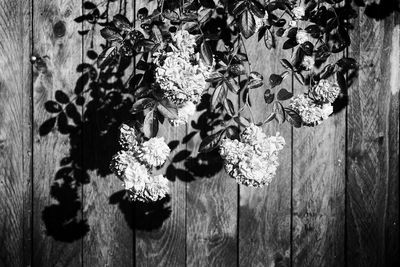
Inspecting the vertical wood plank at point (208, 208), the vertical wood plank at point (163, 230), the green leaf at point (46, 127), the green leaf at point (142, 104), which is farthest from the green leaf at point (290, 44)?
the green leaf at point (46, 127)

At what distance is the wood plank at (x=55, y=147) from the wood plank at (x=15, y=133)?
0.03 metres

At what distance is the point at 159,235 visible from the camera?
5.15 feet

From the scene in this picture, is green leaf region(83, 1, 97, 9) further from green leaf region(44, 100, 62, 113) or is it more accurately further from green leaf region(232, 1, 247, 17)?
green leaf region(232, 1, 247, 17)

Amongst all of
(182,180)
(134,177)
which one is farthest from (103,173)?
(134,177)

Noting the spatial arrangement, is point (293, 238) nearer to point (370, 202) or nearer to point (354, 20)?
point (370, 202)

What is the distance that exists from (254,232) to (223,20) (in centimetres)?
79

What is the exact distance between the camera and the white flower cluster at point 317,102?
1289 mm

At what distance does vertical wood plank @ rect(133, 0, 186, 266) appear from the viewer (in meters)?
1.56

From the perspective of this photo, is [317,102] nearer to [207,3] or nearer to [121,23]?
[207,3]

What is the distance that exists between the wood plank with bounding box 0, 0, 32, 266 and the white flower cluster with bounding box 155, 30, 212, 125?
0.62 metres

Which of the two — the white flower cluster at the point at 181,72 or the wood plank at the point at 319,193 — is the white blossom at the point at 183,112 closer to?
the white flower cluster at the point at 181,72

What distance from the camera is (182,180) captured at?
1564mm

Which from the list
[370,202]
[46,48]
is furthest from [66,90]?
[370,202]

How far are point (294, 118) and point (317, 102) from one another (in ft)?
0.30
